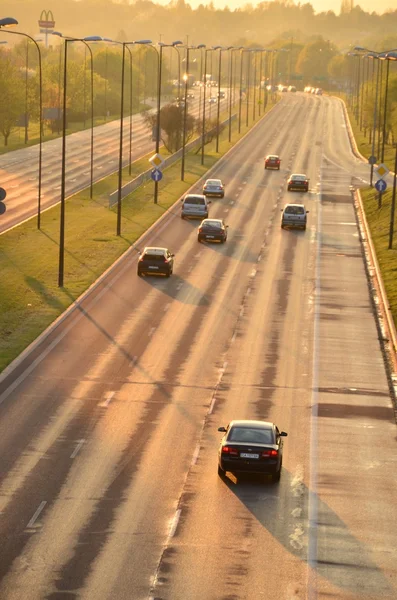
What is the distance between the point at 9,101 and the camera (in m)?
157

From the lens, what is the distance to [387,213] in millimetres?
91875

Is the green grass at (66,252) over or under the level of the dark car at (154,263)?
under

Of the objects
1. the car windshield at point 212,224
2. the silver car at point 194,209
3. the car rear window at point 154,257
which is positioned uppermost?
the car rear window at point 154,257

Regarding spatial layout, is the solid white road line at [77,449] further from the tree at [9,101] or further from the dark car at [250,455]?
the tree at [9,101]

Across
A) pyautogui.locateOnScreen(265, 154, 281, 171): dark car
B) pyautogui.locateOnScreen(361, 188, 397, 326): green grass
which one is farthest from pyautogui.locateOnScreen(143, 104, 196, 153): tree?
pyautogui.locateOnScreen(361, 188, 397, 326): green grass

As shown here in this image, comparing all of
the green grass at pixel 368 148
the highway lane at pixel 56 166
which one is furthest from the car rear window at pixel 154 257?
the green grass at pixel 368 148

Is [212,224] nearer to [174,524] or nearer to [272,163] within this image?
[174,524]

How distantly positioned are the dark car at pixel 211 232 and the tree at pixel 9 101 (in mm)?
80632

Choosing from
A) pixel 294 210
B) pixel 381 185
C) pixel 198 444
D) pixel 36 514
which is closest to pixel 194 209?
pixel 294 210

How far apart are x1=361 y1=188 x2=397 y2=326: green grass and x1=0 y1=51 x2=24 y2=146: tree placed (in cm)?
5843

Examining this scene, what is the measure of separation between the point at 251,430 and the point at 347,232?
55869 millimetres

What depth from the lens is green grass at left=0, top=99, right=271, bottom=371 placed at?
5453 centimetres

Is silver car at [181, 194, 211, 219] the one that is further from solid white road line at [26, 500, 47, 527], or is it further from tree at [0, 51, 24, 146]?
tree at [0, 51, 24, 146]

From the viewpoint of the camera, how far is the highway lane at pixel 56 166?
99062 mm
